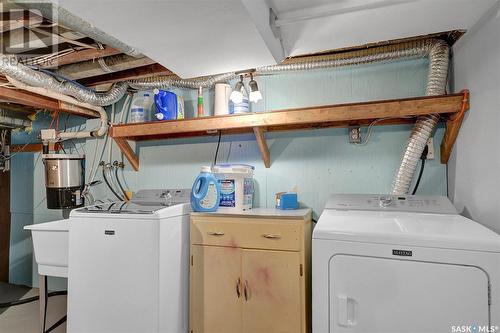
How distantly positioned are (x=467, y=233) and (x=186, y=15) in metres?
1.67

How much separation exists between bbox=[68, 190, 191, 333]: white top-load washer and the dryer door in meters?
1.09

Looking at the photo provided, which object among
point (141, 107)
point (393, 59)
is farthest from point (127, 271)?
point (393, 59)

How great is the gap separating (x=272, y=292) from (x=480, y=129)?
5.02 feet

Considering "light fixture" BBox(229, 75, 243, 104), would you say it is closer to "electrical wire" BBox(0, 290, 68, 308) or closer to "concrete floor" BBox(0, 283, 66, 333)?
"concrete floor" BBox(0, 283, 66, 333)

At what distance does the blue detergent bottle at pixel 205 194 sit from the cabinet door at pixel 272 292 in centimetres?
43

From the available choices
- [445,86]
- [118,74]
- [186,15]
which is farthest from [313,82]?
[118,74]

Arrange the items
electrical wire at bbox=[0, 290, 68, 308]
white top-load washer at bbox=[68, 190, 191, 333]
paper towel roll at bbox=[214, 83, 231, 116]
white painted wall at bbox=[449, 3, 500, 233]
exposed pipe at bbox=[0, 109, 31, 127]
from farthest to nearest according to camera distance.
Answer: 1. exposed pipe at bbox=[0, 109, 31, 127]
2. electrical wire at bbox=[0, 290, 68, 308]
3. paper towel roll at bbox=[214, 83, 231, 116]
4. white top-load washer at bbox=[68, 190, 191, 333]
5. white painted wall at bbox=[449, 3, 500, 233]

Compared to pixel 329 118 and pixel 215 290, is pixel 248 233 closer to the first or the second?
pixel 215 290

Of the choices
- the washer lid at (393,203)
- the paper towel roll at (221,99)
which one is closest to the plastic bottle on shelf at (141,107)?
the paper towel roll at (221,99)

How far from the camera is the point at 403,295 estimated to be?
1258mm

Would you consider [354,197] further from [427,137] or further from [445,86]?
[445,86]

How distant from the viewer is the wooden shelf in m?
1.68

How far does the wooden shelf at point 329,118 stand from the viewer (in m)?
1.68

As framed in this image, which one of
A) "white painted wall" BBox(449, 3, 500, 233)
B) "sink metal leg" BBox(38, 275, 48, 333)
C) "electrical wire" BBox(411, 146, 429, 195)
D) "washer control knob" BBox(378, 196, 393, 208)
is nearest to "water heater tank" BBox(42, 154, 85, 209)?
"sink metal leg" BBox(38, 275, 48, 333)
